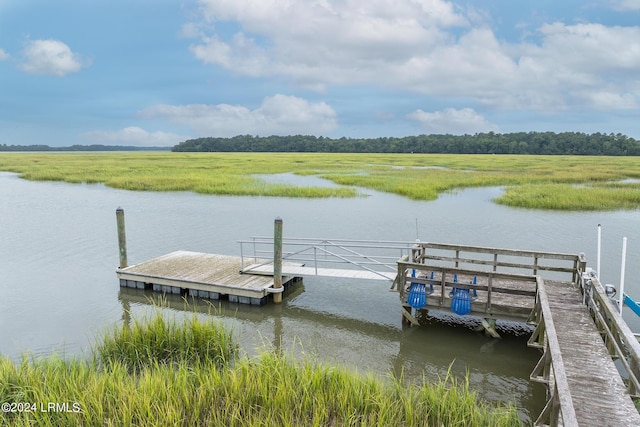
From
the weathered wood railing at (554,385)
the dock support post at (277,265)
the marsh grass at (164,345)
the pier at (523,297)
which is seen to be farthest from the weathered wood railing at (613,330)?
the dock support post at (277,265)

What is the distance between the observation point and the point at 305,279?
1407 cm

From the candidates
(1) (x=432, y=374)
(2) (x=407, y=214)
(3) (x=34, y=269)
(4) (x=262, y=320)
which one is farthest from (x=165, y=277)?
(2) (x=407, y=214)

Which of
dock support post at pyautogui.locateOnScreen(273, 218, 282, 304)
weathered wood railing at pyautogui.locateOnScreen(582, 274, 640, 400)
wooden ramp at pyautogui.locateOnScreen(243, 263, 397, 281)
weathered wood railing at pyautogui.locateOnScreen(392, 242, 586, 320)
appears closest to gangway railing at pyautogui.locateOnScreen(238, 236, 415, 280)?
wooden ramp at pyautogui.locateOnScreen(243, 263, 397, 281)

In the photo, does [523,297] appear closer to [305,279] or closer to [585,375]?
[585,375]

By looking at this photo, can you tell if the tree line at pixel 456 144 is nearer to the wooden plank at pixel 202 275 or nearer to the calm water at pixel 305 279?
the calm water at pixel 305 279

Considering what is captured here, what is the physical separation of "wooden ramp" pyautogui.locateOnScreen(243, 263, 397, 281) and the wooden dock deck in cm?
439

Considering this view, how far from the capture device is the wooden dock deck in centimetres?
494

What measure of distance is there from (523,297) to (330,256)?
7.81m

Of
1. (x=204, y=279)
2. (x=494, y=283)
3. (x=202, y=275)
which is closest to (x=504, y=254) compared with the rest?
(x=494, y=283)

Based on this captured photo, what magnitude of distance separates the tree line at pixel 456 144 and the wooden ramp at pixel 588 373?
116451 millimetres

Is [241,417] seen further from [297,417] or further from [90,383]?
[90,383]

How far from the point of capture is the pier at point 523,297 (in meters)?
5.36

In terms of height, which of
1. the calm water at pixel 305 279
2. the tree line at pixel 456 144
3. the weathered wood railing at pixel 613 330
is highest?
the tree line at pixel 456 144

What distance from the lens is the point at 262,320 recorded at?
11086mm
